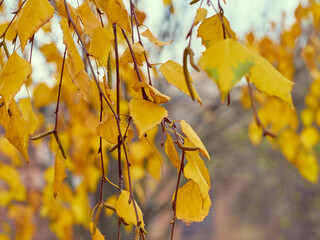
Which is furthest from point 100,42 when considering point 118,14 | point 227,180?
point 227,180

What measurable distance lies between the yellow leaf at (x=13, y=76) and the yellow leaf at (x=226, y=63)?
0.50 feet

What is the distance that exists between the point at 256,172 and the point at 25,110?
661cm

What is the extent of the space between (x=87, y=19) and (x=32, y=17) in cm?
9

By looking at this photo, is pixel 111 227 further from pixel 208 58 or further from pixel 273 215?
pixel 273 215

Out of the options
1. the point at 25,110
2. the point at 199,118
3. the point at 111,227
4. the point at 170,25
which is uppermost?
the point at 25,110

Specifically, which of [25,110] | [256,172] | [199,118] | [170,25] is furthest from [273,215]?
[25,110]

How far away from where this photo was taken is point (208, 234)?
8602 millimetres

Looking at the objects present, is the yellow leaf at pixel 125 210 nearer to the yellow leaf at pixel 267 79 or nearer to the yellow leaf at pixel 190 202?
the yellow leaf at pixel 190 202

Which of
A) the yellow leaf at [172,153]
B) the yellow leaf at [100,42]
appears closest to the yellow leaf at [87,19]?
the yellow leaf at [100,42]

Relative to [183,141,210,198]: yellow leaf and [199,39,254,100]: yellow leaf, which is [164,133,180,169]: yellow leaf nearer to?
[183,141,210,198]: yellow leaf

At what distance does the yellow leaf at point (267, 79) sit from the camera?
0.33 meters

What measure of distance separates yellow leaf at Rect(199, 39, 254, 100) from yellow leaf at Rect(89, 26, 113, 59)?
0.13 metres

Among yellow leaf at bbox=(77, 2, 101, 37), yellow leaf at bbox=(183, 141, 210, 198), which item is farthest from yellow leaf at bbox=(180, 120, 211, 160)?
yellow leaf at bbox=(77, 2, 101, 37)

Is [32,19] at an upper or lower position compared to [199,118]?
upper
